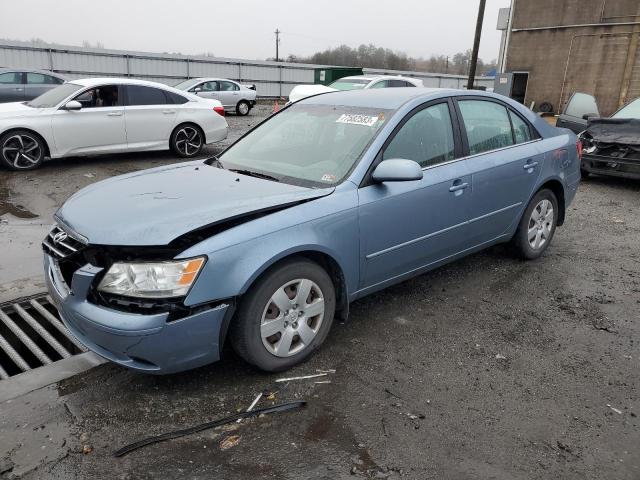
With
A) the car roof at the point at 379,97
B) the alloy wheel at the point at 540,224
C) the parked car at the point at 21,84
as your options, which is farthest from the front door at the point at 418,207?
the parked car at the point at 21,84

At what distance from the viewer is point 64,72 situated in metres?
24.0

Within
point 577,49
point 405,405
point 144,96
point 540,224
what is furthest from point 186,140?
point 577,49

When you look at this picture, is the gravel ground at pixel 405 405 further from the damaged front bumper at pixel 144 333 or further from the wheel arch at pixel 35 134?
the wheel arch at pixel 35 134

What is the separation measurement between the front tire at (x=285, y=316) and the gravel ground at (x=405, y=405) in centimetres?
16

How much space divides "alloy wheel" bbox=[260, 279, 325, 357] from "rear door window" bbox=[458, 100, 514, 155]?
1906mm

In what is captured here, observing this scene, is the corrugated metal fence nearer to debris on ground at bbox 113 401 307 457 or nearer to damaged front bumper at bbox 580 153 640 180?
damaged front bumper at bbox 580 153 640 180

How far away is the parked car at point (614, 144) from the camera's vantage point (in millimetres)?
8250

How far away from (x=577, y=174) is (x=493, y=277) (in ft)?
5.22

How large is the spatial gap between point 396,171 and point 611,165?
6803mm

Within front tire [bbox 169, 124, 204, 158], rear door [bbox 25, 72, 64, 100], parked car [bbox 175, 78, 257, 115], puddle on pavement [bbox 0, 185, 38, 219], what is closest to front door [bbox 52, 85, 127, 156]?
front tire [bbox 169, 124, 204, 158]

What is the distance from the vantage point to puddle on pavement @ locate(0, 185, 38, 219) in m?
6.49

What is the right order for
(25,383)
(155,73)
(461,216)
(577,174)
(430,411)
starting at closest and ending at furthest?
1. (430,411)
2. (25,383)
3. (461,216)
4. (577,174)
5. (155,73)

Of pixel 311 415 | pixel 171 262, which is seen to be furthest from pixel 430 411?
pixel 171 262

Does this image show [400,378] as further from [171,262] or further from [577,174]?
[577,174]
